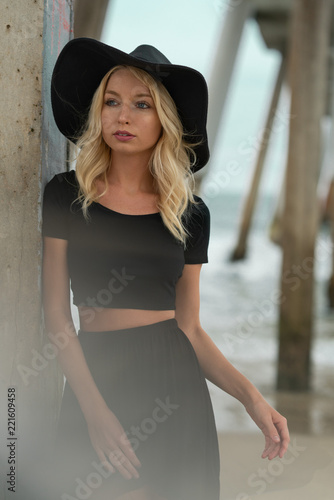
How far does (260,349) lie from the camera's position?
302 inches

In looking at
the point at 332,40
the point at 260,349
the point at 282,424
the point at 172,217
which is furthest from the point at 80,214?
the point at 332,40

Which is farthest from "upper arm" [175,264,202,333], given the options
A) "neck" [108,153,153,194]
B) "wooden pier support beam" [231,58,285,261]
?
"wooden pier support beam" [231,58,285,261]

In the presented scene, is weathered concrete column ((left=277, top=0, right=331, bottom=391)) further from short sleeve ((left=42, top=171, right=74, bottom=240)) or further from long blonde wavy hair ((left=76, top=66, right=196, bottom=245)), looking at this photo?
short sleeve ((left=42, top=171, right=74, bottom=240))

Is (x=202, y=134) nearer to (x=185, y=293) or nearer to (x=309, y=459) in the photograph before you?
(x=185, y=293)

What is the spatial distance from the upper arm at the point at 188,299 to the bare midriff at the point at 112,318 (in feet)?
0.46

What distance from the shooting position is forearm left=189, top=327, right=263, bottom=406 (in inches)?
63.0

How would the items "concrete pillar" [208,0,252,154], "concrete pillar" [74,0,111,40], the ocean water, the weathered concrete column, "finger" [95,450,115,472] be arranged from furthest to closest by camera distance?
"concrete pillar" [208,0,252,154] → the ocean water → the weathered concrete column → "concrete pillar" [74,0,111,40] → "finger" [95,450,115,472]

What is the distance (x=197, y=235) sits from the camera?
5.33ft

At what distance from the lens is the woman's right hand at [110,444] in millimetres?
1389

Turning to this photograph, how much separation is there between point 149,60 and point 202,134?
0.83 ft

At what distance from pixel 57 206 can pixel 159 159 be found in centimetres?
28

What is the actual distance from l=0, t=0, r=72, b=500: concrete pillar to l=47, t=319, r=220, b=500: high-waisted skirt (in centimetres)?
15

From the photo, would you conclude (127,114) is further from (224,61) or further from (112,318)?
(224,61)

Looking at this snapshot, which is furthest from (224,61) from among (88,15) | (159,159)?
(159,159)
